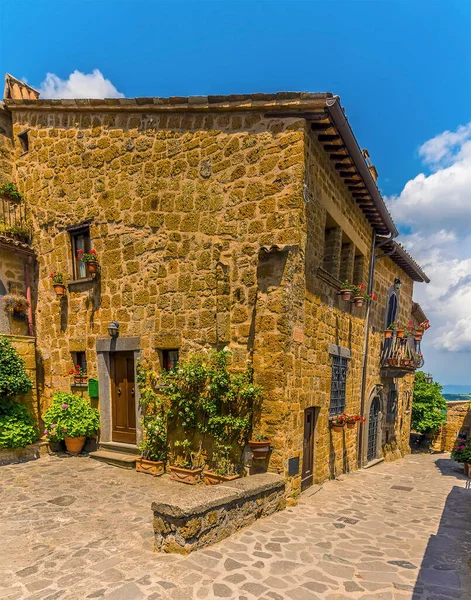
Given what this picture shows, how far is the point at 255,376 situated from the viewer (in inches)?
227

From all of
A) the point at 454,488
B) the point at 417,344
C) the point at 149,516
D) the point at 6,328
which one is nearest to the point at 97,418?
the point at 6,328

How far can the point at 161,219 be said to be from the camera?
703cm

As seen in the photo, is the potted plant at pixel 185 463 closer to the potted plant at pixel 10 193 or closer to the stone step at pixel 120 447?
the stone step at pixel 120 447

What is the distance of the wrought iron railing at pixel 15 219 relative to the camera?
896cm

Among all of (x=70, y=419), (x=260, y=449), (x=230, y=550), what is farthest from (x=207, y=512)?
(x=70, y=419)

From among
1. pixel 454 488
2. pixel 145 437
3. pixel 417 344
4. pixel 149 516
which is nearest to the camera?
pixel 149 516

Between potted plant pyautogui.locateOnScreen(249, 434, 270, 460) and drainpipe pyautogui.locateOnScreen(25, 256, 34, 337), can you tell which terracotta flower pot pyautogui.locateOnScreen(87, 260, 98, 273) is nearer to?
drainpipe pyautogui.locateOnScreen(25, 256, 34, 337)

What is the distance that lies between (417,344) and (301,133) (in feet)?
33.1

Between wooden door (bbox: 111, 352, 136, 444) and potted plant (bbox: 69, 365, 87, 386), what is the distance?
→ 0.75 meters

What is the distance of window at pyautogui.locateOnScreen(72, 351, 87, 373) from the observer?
8289 mm

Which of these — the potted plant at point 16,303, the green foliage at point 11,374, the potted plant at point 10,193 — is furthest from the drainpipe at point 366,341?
the potted plant at point 10,193

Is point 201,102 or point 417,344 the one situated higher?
point 201,102

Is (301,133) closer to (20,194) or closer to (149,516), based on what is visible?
(149,516)

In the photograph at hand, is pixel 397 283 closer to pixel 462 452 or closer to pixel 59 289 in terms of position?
pixel 462 452
